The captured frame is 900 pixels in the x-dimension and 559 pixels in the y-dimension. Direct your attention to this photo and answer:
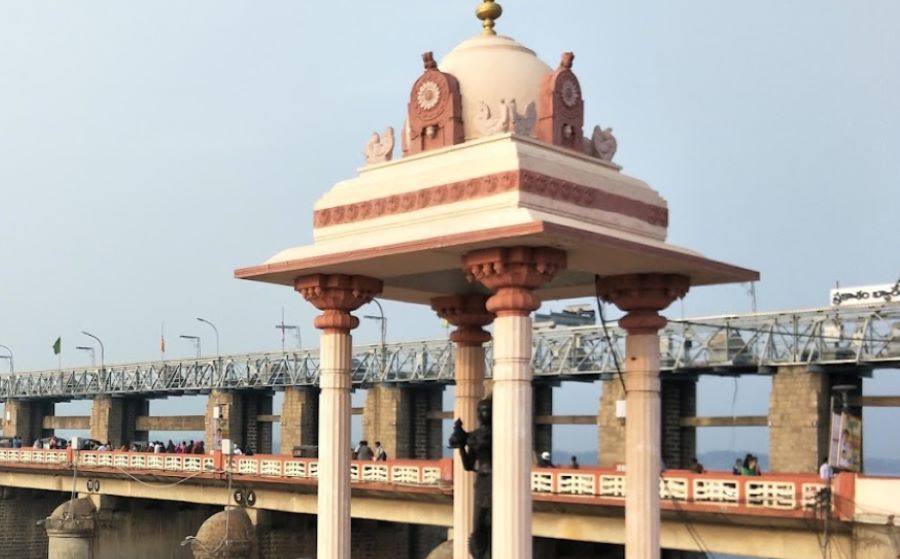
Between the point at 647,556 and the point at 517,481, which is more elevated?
the point at 517,481

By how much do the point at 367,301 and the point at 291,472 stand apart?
2259 centimetres

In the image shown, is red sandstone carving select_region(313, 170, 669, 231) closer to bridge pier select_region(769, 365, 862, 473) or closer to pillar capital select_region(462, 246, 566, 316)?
pillar capital select_region(462, 246, 566, 316)

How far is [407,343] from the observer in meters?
59.6

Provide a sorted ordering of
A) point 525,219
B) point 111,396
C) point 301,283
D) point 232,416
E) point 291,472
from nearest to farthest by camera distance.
A: point 525,219 → point 301,283 → point 291,472 → point 232,416 → point 111,396

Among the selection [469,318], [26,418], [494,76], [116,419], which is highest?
[494,76]

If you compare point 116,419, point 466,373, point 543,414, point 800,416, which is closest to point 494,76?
point 466,373

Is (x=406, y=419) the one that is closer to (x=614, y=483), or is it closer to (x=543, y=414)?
(x=543, y=414)

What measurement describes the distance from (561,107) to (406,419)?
42.9 metres

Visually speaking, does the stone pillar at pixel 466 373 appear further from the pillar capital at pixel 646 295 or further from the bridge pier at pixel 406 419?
the bridge pier at pixel 406 419

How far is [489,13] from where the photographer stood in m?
17.1

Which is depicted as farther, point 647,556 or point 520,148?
point 647,556

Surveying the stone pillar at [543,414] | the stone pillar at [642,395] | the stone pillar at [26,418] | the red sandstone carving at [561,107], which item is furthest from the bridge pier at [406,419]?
the red sandstone carving at [561,107]

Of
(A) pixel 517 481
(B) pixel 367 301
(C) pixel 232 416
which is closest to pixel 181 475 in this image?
(C) pixel 232 416

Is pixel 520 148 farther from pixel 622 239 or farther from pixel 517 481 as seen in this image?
pixel 517 481
